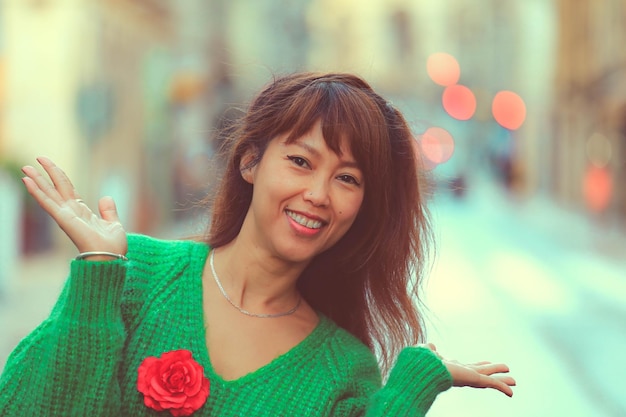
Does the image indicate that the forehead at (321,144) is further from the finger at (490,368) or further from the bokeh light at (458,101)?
the bokeh light at (458,101)

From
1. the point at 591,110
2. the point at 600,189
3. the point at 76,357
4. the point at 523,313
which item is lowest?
the point at 600,189

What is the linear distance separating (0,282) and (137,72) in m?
14.0

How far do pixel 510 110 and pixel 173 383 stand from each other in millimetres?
55460

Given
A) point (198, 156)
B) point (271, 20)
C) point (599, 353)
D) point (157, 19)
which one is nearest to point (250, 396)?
point (599, 353)

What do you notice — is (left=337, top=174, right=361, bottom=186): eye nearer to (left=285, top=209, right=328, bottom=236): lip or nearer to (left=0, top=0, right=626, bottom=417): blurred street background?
(left=285, top=209, right=328, bottom=236): lip

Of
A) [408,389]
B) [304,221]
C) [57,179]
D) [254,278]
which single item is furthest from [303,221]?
[57,179]

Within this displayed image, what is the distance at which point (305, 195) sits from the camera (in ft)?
8.21

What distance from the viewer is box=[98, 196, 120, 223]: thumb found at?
243cm

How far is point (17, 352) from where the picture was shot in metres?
2.36

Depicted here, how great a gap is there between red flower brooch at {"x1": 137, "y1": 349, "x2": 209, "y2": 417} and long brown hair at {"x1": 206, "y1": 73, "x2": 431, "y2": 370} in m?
0.49

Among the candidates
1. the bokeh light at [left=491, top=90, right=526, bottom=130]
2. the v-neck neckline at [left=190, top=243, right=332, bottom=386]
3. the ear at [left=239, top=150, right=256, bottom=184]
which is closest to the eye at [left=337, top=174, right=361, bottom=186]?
the ear at [left=239, top=150, right=256, bottom=184]

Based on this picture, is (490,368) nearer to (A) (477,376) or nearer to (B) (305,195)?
(A) (477,376)

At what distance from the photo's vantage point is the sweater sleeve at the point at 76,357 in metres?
2.28

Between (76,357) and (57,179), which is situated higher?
(57,179)
